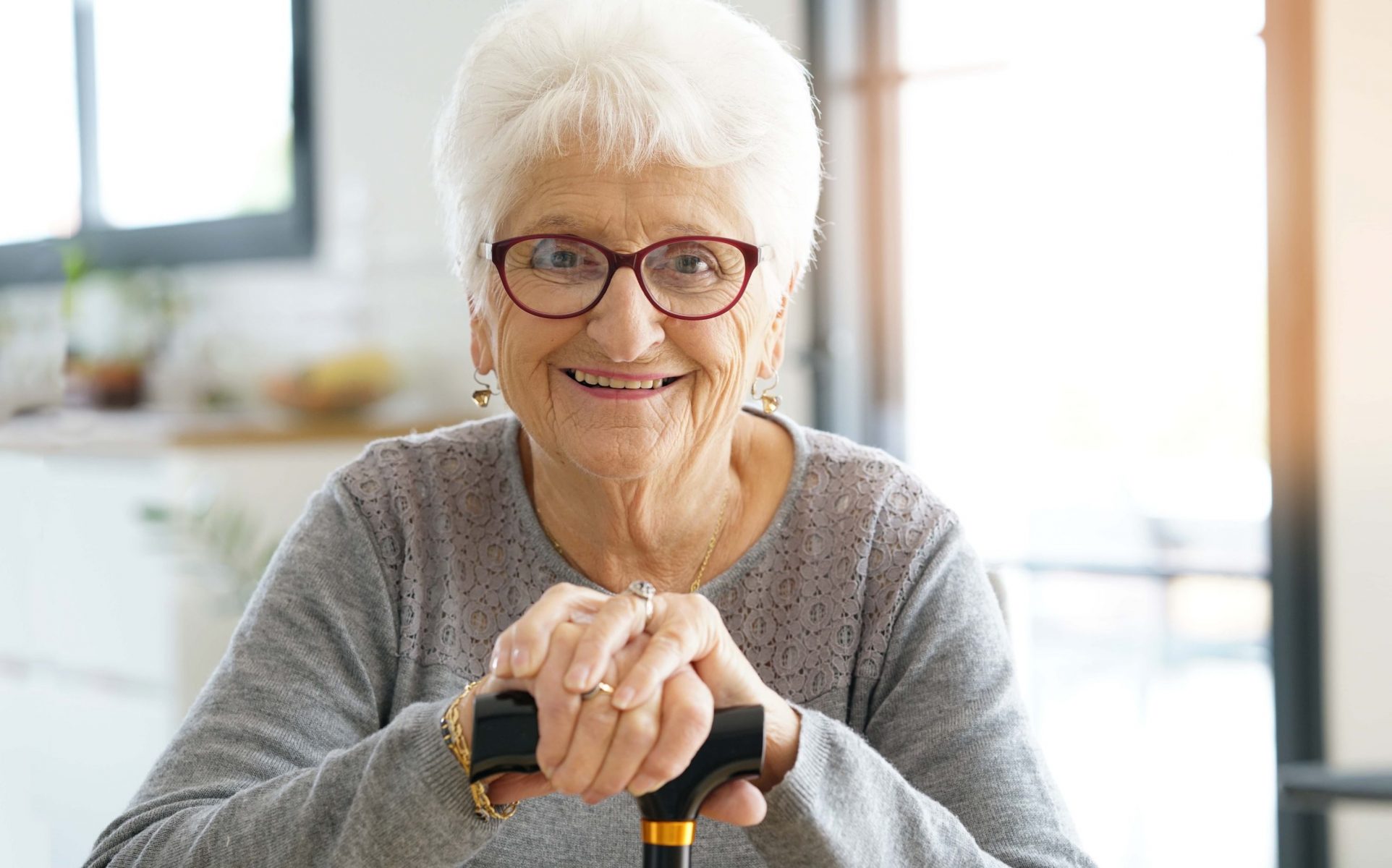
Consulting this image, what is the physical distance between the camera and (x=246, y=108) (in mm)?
3936

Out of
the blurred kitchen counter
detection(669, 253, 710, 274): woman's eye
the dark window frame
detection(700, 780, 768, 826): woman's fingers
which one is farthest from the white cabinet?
detection(700, 780, 768, 826): woman's fingers

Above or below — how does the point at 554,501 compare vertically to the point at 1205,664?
above

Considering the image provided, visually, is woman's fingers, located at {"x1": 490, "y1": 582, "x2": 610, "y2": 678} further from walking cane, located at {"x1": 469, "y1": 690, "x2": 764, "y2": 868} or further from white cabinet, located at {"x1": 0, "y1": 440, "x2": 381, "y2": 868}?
white cabinet, located at {"x1": 0, "y1": 440, "x2": 381, "y2": 868}

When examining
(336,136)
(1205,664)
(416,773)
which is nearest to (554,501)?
(416,773)

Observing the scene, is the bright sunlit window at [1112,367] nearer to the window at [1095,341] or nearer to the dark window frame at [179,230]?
the window at [1095,341]

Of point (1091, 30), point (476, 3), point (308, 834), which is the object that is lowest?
point (308, 834)

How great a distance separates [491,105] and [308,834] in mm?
617

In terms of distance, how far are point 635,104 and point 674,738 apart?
546 millimetres

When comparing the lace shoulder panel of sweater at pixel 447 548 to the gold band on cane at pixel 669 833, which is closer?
the gold band on cane at pixel 669 833

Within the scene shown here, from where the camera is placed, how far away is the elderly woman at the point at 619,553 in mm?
940

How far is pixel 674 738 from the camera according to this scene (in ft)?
2.73

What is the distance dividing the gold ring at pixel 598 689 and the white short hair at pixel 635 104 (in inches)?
18.3

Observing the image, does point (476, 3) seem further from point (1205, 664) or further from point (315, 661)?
point (315, 661)

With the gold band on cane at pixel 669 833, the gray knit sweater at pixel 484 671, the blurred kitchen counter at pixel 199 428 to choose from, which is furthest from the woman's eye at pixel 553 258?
the blurred kitchen counter at pixel 199 428
